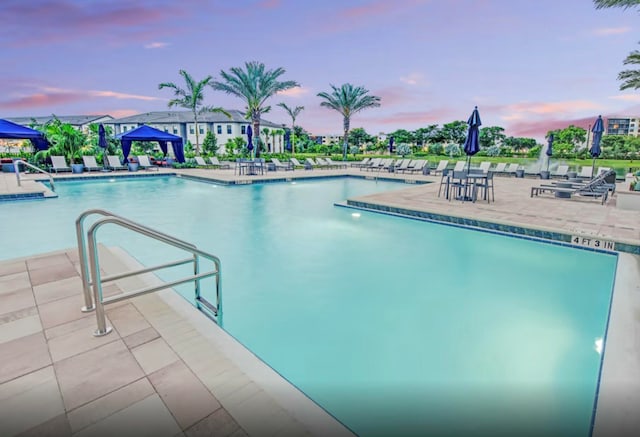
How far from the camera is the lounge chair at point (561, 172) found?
50.2 feet

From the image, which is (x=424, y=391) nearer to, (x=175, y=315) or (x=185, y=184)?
(x=175, y=315)

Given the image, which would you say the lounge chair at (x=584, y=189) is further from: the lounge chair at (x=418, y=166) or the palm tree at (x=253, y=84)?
the palm tree at (x=253, y=84)

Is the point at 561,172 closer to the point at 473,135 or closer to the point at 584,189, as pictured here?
the point at 584,189

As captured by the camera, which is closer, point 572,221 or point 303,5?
point 572,221

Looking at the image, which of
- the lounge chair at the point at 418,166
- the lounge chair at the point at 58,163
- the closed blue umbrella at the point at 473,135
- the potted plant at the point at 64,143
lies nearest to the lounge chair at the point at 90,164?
the potted plant at the point at 64,143

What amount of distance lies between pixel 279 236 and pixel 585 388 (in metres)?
5.16

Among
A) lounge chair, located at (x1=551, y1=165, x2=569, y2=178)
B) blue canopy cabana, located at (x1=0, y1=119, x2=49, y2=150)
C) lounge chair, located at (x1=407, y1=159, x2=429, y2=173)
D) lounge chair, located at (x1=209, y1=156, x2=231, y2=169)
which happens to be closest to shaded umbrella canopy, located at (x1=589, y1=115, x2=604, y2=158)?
lounge chair, located at (x1=551, y1=165, x2=569, y2=178)

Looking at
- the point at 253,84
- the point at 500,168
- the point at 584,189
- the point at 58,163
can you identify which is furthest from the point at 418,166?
the point at 58,163

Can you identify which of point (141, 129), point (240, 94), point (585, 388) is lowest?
point (585, 388)

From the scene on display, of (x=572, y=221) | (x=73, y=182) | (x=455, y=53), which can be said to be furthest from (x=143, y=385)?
(x=455, y=53)

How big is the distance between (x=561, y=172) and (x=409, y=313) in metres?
15.6

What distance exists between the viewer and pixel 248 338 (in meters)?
3.26

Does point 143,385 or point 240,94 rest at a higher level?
point 240,94

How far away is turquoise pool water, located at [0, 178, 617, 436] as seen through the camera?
2404 millimetres
